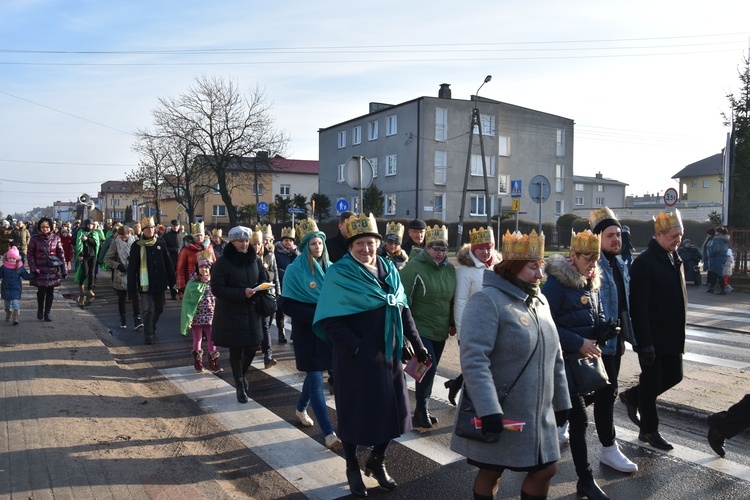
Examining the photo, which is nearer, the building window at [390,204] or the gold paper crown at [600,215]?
the gold paper crown at [600,215]

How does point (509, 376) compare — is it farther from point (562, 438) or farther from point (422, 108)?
point (422, 108)

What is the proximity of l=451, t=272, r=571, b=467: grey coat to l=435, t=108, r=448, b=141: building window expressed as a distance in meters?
43.8

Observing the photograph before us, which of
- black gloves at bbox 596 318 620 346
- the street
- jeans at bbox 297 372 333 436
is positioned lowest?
the street

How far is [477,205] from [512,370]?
44.9 meters

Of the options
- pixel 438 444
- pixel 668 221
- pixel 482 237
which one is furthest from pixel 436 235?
pixel 668 221

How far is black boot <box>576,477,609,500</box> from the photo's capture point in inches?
178

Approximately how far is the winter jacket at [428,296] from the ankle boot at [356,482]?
1.97 m

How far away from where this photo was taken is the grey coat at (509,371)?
11.3 ft

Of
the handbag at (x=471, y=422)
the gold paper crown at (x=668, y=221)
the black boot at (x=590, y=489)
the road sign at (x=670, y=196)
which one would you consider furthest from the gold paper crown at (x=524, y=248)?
the road sign at (x=670, y=196)

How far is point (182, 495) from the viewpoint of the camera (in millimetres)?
4531

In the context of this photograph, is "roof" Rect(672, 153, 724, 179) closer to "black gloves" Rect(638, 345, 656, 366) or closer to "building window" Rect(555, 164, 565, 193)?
"building window" Rect(555, 164, 565, 193)

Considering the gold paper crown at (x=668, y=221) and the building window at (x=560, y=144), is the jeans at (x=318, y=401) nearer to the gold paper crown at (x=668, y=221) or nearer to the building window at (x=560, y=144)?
the gold paper crown at (x=668, y=221)

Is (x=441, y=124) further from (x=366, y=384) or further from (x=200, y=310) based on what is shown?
(x=366, y=384)

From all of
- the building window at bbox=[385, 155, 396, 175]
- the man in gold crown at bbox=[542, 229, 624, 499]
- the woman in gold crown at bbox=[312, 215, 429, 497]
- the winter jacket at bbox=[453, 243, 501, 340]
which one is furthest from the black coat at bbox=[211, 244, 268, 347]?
the building window at bbox=[385, 155, 396, 175]
